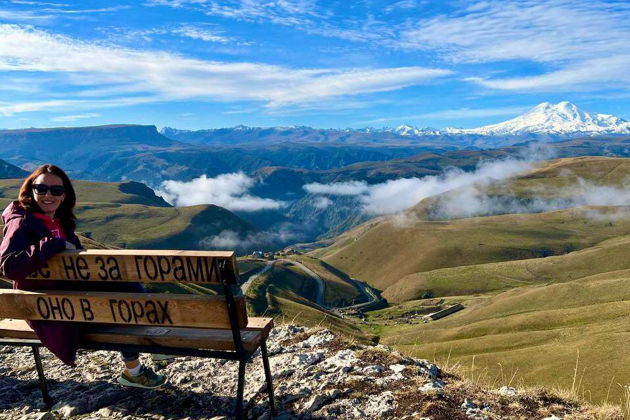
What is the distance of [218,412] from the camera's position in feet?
30.6

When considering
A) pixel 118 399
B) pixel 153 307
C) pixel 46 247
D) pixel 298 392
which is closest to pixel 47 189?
pixel 46 247

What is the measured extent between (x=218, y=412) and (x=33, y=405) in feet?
15.8

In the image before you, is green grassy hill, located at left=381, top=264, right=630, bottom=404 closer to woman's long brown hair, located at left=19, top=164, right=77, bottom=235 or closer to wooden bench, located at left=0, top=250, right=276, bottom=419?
wooden bench, located at left=0, top=250, right=276, bottom=419

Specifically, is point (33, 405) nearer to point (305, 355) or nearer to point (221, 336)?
point (221, 336)

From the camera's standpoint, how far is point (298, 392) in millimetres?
9734

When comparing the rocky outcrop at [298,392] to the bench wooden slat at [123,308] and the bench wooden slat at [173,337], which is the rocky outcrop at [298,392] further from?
the bench wooden slat at [123,308]

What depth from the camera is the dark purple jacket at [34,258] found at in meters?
8.23

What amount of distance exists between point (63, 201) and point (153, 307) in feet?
14.7

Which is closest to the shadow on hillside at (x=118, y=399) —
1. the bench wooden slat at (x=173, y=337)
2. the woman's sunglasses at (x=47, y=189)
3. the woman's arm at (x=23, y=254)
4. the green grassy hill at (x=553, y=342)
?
the bench wooden slat at (x=173, y=337)

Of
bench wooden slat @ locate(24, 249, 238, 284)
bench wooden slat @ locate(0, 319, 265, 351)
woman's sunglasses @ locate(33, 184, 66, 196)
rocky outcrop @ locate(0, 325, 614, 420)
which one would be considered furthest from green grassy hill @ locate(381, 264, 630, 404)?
woman's sunglasses @ locate(33, 184, 66, 196)

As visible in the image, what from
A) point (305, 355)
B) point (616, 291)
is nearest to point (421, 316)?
point (616, 291)

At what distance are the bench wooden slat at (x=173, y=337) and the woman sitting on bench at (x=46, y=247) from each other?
23.9 inches

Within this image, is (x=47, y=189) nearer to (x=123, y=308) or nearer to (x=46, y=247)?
(x=46, y=247)

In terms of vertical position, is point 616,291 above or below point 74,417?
below
